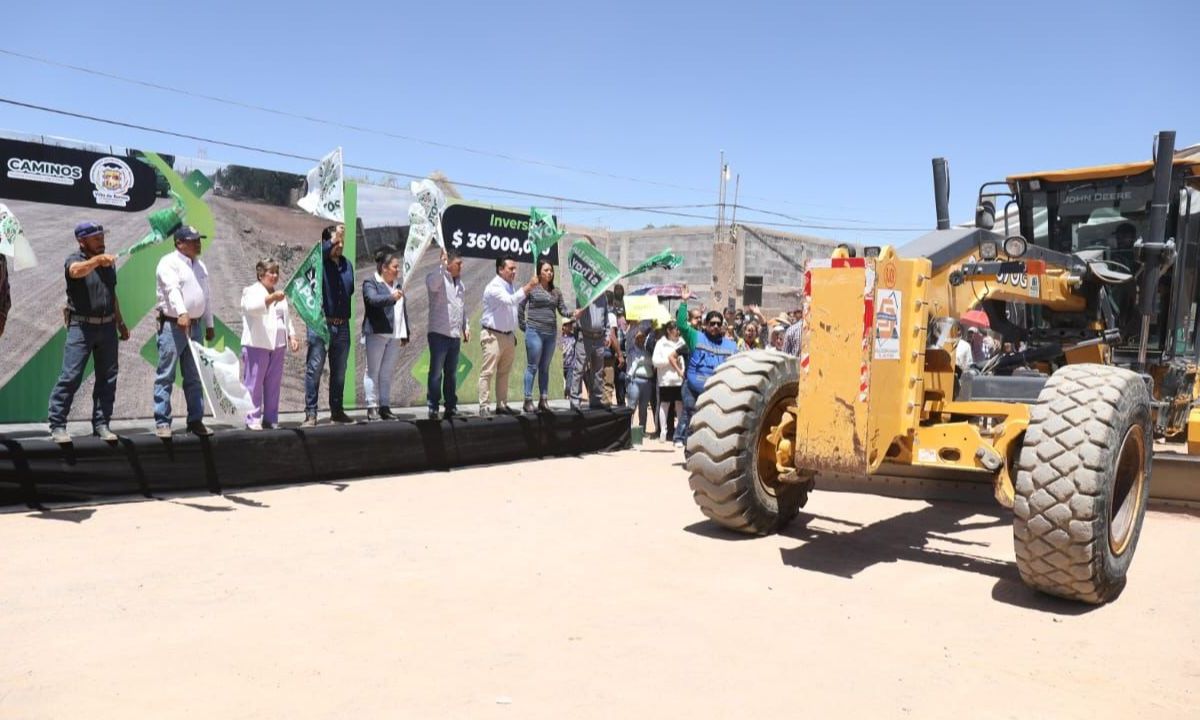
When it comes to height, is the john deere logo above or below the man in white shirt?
above

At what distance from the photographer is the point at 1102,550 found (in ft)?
15.8

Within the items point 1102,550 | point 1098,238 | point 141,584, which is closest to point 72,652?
point 141,584

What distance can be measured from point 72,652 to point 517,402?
32.0ft

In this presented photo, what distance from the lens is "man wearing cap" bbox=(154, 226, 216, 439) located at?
7.30m

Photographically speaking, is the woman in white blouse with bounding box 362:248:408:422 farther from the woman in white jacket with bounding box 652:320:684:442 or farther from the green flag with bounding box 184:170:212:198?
the woman in white jacket with bounding box 652:320:684:442

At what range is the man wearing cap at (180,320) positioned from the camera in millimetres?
7301

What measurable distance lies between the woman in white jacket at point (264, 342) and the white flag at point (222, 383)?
497mm

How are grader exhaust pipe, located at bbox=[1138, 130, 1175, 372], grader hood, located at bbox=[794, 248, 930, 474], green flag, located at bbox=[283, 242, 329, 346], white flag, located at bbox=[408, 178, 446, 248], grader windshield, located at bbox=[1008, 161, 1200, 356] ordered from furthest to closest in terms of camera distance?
white flag, located at bbox=[408, 178, 446, 248], green flag, located at bbox=[283, 242, 329, 346], grader windshield, located at bbox=[1008, 161, 1200, 356], grader exhaust pipe, located at bbox=[1138, 130, 1175, 372], grader hood, located at bbox=[794, 248, 930, 474]

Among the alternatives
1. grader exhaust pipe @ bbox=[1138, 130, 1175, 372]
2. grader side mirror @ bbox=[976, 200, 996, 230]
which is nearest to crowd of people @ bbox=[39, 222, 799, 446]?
grader exhaust pipe @ bbox=[1138, 130, 1175, 372]

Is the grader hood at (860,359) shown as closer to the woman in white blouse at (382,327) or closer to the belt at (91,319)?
the woman in white blouse at (382,327)

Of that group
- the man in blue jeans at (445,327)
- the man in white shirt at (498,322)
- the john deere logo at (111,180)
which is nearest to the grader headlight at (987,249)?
the man in white shirt at (498,322)

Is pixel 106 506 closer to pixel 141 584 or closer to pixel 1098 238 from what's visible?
pixel 141 584

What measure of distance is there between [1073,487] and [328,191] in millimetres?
6958

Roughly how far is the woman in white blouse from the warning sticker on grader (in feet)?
17.2
